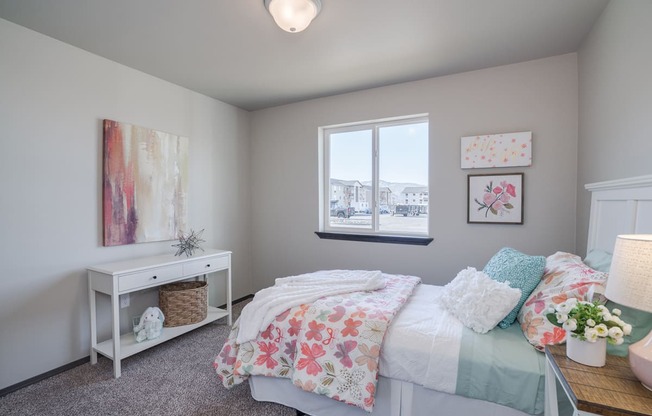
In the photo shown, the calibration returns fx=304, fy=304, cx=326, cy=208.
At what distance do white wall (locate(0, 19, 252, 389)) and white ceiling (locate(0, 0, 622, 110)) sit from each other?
0.20 meters

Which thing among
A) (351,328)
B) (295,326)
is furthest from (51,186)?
(351,328)

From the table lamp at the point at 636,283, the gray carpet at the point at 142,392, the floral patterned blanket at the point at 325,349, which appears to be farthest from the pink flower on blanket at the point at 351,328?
the table lamp at the point at 636,283

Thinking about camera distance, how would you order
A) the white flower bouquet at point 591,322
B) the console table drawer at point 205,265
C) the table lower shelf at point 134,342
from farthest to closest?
the console table drawer at point 205,265 < the table lower shelf at point 134,342 < the white flower bouquet at point 591,322

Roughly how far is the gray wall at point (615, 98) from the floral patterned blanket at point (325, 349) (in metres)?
1.51

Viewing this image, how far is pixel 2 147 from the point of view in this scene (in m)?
2.01

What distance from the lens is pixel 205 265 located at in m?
2.86

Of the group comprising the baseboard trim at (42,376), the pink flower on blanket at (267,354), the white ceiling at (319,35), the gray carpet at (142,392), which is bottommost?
the gray carpet at (142,392)

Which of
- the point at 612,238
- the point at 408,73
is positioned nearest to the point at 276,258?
the point at 408,73

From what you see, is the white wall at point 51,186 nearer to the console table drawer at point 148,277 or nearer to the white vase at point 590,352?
the console table drawer at point 148,277

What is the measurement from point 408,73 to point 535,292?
2128 millimetres

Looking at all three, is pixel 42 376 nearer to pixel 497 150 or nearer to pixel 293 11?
pixel 293 11

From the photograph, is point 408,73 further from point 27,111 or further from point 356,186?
point 27,111

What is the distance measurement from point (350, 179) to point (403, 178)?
2.06 feet

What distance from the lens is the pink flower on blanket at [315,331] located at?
1681 mm
